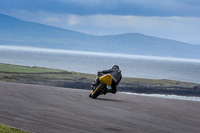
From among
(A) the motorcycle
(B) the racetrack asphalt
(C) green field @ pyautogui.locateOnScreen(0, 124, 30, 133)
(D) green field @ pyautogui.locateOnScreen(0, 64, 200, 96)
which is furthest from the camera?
(D) green field @ pyautogui.locateOnScreen(0, 64, 200, 96)

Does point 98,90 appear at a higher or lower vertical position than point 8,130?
higher

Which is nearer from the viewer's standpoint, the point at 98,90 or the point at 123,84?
the point at 98,90

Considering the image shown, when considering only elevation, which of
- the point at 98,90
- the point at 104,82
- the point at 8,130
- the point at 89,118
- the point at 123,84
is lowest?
the point at 8,130

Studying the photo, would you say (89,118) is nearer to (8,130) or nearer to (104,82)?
(8,130)

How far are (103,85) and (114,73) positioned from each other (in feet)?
3.32

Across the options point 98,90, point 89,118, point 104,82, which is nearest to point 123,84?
point 98,90

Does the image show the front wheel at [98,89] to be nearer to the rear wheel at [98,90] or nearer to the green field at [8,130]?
the rear wheel at [98,90]

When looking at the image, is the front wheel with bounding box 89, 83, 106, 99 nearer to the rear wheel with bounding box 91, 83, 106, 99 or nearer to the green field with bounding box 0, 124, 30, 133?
the rear wheel with bounding box 91, 83, 106, 99

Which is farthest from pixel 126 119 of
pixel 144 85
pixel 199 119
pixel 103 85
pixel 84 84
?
pixel 144 85

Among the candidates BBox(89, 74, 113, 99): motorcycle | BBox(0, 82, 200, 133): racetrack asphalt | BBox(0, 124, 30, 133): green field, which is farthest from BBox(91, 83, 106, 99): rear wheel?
BBox(0, 124, 30, 133): green field

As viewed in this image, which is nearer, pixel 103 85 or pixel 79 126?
pixel 79 126

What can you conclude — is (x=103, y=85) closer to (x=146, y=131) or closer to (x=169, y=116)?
(x=169, y=116)

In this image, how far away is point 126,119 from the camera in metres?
10.3

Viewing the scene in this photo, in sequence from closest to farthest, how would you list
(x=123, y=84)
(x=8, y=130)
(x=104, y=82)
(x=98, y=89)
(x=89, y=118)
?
(x=8, y=130) → (x=89, y=118) → (x=104, y=82) → (x=98, y=89) → (x=123, y=84)
